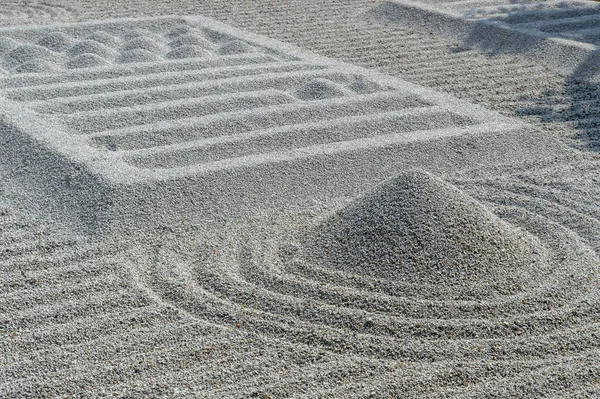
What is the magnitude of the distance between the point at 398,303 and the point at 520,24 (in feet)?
23.8

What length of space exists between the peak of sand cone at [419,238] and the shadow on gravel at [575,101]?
7.80ft

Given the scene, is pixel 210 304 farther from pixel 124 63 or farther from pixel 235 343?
pixel 124 63

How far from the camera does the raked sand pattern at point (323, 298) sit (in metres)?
4.21

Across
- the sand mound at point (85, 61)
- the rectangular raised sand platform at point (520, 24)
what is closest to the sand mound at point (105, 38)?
the sand mound at point (85, 61)

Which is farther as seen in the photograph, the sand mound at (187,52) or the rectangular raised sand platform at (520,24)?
the rectangular raised sand platform at (520,24)

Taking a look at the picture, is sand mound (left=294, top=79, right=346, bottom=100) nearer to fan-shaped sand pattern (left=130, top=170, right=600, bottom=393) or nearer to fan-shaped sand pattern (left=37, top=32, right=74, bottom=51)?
fan-shaped sand pattern (left=130, top=170, right=600, bottom=393)

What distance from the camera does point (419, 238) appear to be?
518cm

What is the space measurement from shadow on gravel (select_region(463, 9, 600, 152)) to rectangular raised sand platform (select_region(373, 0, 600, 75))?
0.02m

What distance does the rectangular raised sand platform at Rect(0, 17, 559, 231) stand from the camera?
6.14m

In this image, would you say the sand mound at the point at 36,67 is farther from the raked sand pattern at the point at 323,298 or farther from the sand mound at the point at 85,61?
the raked sand pattern at the point at 323,298

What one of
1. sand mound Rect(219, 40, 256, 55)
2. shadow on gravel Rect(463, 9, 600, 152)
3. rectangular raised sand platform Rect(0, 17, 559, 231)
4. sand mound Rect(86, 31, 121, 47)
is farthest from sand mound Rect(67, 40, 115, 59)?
shadow on gravel Rect(463, 9, 600, 152)

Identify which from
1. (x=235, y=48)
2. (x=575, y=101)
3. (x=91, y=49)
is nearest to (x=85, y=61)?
(x=91, y=49)

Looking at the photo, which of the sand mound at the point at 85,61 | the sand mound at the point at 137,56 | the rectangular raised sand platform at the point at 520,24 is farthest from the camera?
the rectangular raised sand platform at the point at 520,24

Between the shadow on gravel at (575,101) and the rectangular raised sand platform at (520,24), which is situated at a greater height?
the rectangular raised sand platform at (520,24)
